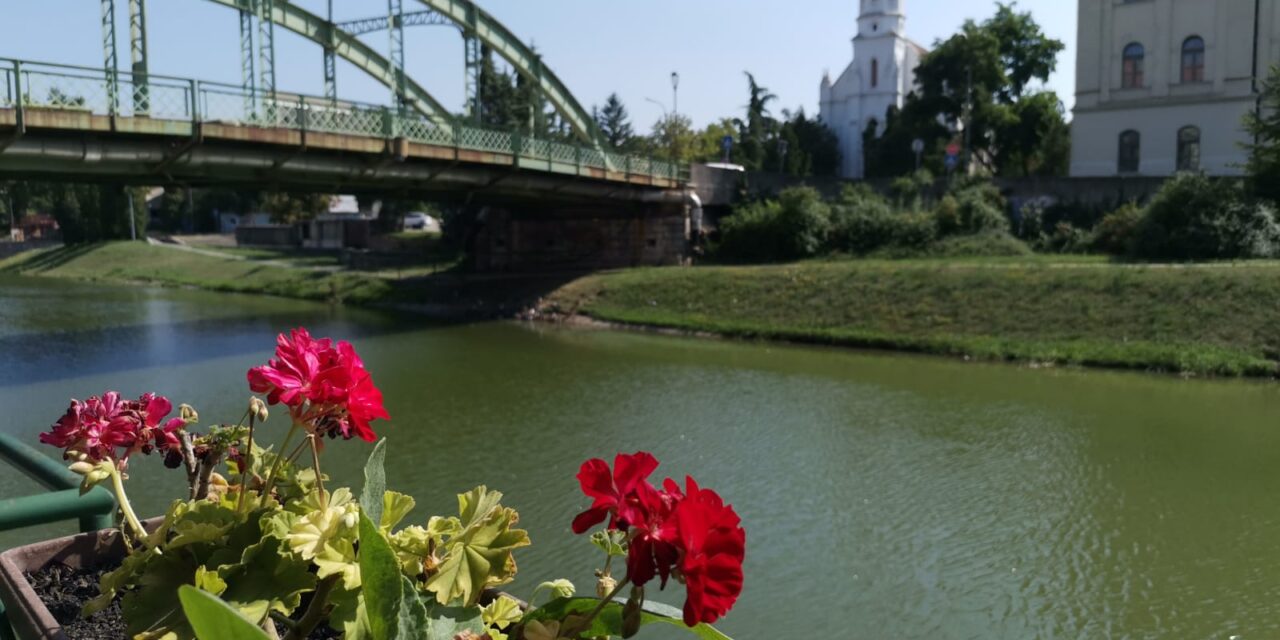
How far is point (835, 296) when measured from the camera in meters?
27.7

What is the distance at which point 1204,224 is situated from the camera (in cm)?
2822

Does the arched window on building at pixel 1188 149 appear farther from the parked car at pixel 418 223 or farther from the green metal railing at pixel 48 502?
the green metal railing at pixel 48 502

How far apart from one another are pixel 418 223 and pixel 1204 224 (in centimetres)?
5049

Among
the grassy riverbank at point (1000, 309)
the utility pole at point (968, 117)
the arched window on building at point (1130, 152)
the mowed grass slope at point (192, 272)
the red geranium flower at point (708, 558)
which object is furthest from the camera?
the utility pole at point (968, 117)

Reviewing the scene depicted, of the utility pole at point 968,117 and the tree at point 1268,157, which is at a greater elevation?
the utility pole at point 968,117

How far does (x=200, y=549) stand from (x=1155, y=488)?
39.1ft

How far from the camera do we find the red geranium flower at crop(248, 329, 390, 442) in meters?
2.28

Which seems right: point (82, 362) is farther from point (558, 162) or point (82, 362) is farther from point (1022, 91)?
point (1022, 91)

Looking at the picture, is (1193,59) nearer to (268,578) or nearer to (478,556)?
(478,556)

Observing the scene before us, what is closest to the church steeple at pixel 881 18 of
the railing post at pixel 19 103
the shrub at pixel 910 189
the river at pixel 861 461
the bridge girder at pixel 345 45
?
the shrub at pixel 910 189

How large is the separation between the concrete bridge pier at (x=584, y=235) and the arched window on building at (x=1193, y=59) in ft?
68.4

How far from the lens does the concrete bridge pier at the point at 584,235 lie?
37531mm

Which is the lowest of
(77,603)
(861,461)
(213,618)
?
(861,461)

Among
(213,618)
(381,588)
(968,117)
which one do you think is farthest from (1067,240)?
(213,618)
